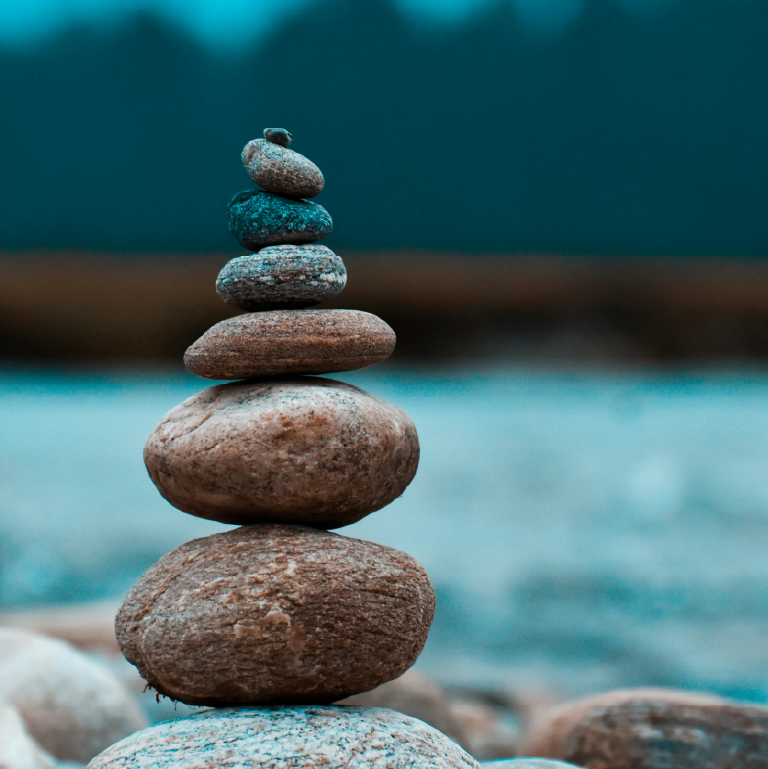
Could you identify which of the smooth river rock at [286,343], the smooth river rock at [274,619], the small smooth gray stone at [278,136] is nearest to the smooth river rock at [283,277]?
the smooth river rock at [286,343]

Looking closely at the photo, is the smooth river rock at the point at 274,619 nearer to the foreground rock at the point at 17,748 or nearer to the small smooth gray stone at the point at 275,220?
the small smooth gray stone at the point at 275,220

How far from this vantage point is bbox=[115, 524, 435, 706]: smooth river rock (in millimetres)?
3898

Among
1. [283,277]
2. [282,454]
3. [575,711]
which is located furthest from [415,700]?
[283,277]

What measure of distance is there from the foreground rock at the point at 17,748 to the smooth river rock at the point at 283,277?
3.48m

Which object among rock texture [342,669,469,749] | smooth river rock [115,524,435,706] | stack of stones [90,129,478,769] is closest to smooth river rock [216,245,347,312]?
stack of stones [90,129,478,769]

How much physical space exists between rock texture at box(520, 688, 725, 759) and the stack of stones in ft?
8.46

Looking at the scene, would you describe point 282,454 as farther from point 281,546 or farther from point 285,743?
point 285,743

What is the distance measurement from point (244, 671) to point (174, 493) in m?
0.96

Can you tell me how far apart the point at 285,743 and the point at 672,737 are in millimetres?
3535

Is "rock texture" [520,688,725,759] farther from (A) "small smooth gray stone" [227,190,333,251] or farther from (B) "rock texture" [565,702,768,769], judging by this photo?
(A) "small smooth gray stone" [227,190,333,251]

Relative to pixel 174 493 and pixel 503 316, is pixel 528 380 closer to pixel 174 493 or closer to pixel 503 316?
pixel 503 316

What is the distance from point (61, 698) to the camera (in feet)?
22.0

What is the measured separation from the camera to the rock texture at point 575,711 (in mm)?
6340

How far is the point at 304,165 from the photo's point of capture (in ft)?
14.6
